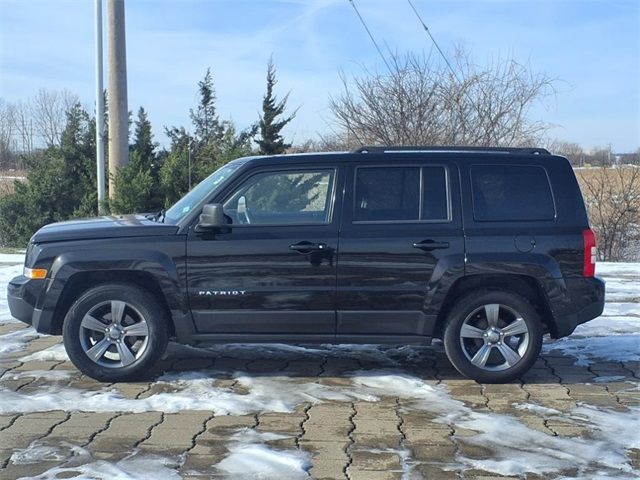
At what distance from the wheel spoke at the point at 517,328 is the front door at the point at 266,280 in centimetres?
143

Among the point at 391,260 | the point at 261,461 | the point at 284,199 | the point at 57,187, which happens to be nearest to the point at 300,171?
the point at 284,199

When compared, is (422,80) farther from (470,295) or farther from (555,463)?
(555,463)

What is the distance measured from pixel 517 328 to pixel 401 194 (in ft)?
4.70

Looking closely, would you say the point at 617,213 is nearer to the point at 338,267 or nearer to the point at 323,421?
the point at 338,267

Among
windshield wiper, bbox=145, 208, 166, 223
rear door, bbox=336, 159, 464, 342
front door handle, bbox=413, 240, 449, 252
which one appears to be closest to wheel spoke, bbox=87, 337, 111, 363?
windshield wiper, bbox=145, 208, 166, 223

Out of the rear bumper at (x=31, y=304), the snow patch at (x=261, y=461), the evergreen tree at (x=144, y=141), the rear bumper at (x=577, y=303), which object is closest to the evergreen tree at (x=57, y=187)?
the evergreen tree at (x=144, y=141)

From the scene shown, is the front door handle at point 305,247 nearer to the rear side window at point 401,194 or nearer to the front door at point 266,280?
the front door at point 266,280

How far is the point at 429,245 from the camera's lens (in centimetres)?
604

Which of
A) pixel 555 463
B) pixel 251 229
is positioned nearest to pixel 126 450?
pixel 251 229

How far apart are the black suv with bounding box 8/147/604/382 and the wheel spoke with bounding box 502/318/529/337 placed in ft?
0.04

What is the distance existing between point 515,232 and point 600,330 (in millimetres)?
2722

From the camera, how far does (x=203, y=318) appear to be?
6070 millimetres

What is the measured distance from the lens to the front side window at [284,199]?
6.17 meters

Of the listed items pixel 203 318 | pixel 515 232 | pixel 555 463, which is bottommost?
pixel 555 463
